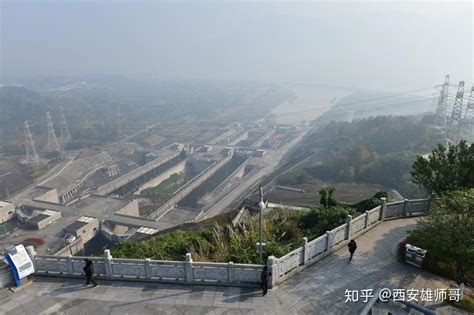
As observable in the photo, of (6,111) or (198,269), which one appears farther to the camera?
(6,111)

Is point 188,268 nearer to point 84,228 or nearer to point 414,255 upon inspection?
point 414,255

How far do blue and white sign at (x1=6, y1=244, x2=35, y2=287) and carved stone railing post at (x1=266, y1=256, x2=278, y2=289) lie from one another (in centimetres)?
843

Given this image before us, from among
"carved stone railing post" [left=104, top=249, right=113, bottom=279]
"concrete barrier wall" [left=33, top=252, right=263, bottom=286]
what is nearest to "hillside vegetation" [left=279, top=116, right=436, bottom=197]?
"concrete barrier wall" [left=33, top=252, right=263, bottom=286]

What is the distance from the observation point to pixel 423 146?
2638 inches

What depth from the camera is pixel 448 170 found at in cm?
1545

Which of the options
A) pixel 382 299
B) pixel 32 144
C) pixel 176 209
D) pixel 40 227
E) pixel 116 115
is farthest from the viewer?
pixel 116 115

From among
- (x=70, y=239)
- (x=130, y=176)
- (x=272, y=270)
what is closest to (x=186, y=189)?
(x=130, y=176)

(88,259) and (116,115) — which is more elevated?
(88,259)

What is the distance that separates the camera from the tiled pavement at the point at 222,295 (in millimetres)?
10500

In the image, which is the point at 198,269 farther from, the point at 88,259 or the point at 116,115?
the point at 116,115

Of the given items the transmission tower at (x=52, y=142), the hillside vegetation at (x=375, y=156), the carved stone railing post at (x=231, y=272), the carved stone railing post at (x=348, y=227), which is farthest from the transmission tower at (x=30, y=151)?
the carved stone railing post at (x=348, y=227)

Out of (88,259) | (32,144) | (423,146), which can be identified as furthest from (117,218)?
(32,144)

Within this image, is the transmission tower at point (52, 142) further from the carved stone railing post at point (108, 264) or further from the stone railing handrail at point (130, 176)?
the carved stone railing post at point (108, 264)

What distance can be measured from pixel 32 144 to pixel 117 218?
8714cm
